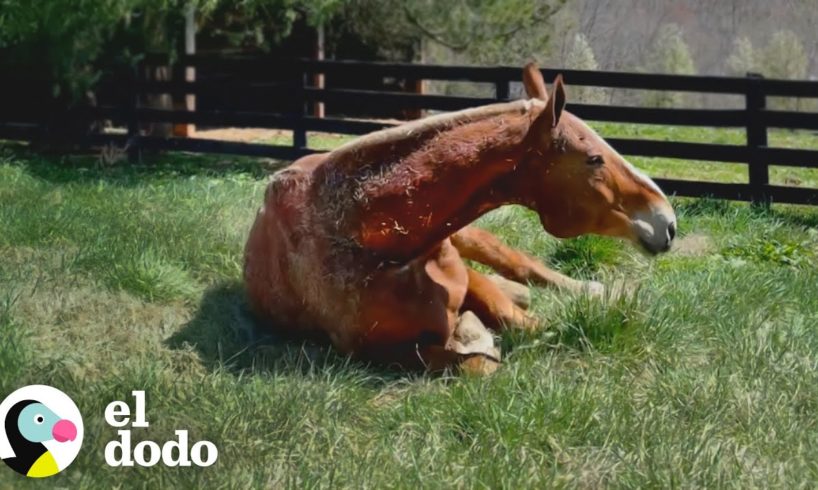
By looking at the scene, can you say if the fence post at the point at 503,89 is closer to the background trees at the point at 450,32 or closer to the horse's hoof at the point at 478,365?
the background trees at the point at 450,32

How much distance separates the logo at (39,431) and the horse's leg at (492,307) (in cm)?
212

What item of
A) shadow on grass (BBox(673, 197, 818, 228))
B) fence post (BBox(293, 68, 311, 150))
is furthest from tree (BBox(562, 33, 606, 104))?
shadow on grass (BBox(673, 197, 818, 228))

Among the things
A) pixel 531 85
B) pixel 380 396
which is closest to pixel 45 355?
pixel 380 396

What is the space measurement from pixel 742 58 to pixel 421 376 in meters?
15.0

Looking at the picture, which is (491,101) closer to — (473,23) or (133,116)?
(473,23)

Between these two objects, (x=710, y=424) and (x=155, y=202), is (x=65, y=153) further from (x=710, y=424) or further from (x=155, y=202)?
(x=710, y=424)

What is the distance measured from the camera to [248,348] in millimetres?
5730

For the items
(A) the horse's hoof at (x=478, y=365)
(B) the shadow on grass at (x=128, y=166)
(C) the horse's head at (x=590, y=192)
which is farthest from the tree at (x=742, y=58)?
(A) the horse's hoof at (x=478, y=365)

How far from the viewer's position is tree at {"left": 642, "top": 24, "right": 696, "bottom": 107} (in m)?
18.5

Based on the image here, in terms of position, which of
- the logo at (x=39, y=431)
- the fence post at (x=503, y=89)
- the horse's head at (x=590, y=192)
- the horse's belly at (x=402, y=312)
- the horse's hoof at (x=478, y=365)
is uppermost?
the horse's head at (x=590, y=192)

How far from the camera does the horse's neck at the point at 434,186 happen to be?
209 inches

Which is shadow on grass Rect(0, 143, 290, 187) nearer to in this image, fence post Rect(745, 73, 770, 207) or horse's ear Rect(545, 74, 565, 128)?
fence post Rect(745, 73, 770, 207)

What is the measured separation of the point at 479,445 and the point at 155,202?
15.2ft

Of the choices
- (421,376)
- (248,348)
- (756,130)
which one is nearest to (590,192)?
(421,376)
